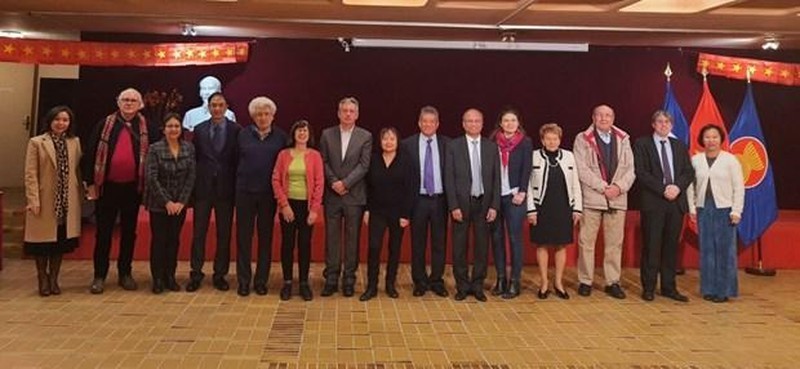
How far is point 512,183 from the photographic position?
199 inches

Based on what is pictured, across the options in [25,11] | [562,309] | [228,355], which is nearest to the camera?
[228,355]

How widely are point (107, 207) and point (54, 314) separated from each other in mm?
887

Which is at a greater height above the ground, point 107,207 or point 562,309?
point 107,207

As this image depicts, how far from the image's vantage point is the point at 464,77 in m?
7.72

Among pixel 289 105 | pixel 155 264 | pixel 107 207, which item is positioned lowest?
pixel 155 264

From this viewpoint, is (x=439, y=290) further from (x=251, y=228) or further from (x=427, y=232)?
(x=251, y=228)

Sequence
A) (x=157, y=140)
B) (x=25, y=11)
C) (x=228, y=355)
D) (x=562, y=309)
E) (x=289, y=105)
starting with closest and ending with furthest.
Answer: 1. (x=228, y=355)
2. (x=562, y=309)
3. (x=157, y=140)
4. (x=25, y=11)
5. (x=289, y=105)

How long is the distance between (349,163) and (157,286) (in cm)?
172

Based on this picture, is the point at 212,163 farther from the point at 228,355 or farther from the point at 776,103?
the point at 776,103

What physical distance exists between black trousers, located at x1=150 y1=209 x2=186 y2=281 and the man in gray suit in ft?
3.66

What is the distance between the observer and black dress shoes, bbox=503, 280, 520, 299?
5.11m

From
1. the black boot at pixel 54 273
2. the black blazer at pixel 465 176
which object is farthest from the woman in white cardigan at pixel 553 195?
the black boot at pixel 54 273

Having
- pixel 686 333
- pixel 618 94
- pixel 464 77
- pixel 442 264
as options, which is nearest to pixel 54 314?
pixel 442 264

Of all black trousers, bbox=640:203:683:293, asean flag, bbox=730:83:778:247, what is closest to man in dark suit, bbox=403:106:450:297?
black trousers, bbox=640:203:683:293
